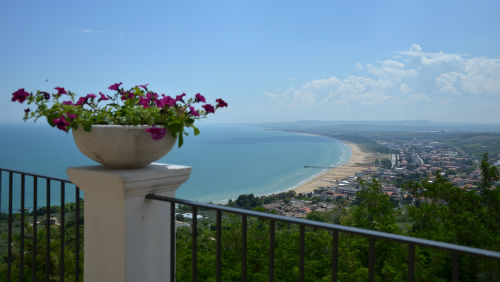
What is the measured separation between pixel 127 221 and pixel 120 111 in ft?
1.76

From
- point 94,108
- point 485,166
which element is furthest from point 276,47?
point 94,108

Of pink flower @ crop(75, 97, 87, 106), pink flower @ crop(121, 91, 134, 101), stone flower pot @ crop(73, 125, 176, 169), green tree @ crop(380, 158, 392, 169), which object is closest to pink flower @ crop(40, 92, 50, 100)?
pink flower @ crop(75, 97, 87, 106)

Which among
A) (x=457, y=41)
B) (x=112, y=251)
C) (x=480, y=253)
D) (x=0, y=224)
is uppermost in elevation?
(x=457, y=41)

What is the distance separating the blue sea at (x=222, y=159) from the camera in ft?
54.7

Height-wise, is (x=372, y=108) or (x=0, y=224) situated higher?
(x=372, y=108)

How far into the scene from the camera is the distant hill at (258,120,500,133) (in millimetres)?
18484

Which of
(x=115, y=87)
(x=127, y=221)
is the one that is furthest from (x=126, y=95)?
(x=127, y=221)

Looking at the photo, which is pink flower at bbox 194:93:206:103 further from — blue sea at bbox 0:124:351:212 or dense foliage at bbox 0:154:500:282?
blue sea at bbox 0:124:351:212

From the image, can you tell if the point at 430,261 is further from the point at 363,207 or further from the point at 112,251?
the point at 112,251

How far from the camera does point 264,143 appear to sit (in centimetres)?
3553

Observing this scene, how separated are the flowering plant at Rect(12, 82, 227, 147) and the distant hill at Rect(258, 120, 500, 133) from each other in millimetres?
17808

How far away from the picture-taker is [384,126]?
23219 millimetres

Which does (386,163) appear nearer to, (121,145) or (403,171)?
(403,171)

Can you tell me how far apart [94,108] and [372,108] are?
33.2m
